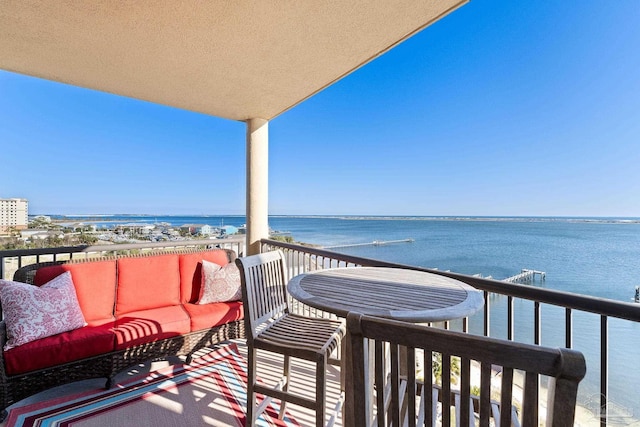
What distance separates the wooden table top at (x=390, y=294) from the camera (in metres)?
1.19

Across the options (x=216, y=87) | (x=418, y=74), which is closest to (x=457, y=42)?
(x=418, y=74)

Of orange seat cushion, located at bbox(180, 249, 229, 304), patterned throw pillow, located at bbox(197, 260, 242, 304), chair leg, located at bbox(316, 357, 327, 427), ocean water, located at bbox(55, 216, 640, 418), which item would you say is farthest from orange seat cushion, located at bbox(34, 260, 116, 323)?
ocean water, located at bbox(55, 216, 640, 418)

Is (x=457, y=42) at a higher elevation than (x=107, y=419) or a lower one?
higher

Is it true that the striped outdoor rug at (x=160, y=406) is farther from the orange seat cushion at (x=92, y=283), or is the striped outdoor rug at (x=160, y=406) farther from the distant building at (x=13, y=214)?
the distant building at (x=13, y=214)

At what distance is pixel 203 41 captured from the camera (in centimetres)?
228

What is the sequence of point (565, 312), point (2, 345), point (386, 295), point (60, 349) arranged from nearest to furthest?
point (565, 312), point (386, 295), point (2, 345), point (60, 349)

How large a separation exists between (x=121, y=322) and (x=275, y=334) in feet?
5.36

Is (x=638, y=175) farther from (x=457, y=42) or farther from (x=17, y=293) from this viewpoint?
(x=17, y=293)

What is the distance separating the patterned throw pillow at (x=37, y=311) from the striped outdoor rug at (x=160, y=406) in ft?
1.74

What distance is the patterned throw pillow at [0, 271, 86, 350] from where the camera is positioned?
1.97 meters

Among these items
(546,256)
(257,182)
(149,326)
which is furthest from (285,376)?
(546,256)

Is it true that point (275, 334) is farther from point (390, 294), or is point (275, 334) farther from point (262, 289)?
point (390, 294)

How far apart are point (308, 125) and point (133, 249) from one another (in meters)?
13.9

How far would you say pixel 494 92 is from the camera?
→ 50.0ft
